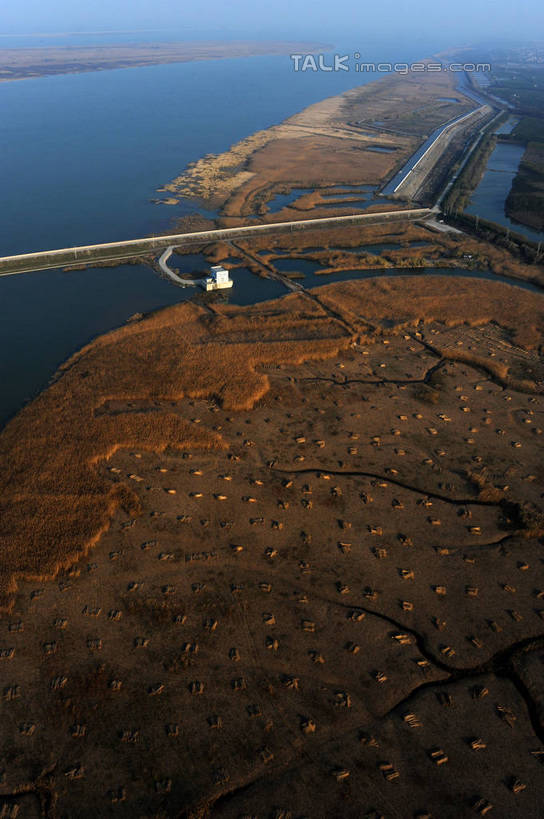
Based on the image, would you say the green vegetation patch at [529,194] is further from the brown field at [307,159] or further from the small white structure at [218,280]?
the small white structure at [218,280]

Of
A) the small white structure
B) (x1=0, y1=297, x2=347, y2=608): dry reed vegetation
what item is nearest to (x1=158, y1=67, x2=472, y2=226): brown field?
the small white structure

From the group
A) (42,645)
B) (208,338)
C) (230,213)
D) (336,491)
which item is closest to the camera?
(42,645)

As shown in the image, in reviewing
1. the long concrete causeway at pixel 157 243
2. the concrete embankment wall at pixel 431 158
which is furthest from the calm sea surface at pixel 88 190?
the concrete embankment wall at pixel 431 158

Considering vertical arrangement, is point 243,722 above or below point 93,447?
below

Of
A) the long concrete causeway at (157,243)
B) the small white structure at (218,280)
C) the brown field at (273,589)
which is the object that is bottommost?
the brown field at (273,589)

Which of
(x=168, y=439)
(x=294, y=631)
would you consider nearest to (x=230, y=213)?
(x=168, y=439)

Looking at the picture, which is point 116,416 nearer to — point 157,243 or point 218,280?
point 218,280

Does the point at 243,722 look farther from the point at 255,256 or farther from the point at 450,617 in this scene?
the point at 255,256
